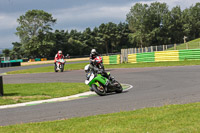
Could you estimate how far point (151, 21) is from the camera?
341 ft

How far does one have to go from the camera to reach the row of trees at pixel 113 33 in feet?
269

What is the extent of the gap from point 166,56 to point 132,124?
94.9ft

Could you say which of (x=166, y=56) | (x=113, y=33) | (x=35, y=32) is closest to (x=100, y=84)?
(x=166, y=56)

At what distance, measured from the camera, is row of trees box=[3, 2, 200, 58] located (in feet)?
269

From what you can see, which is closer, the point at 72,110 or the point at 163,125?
the point at 163,125

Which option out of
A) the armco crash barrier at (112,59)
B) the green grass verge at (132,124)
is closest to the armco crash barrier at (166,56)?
the armco crash barrier at (112,59)

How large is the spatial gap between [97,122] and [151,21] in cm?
10074

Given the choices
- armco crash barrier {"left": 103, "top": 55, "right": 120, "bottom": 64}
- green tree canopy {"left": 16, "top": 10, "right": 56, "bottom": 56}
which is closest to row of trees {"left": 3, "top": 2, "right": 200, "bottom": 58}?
green tree canopy {"left": 16, "top": 10, "right": 56, "bottom": 56}

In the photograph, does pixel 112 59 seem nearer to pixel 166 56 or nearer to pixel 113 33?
pixel 166 56

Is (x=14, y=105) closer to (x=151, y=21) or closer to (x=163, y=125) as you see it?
(x=163, y=125)

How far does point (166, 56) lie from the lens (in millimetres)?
33812

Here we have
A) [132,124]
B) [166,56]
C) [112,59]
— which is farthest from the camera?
[112,59]

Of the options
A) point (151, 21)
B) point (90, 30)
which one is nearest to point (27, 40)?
point (90, 30)

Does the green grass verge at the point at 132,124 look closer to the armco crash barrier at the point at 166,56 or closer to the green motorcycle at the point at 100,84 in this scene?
the green motorcycle at the point at 100,84
